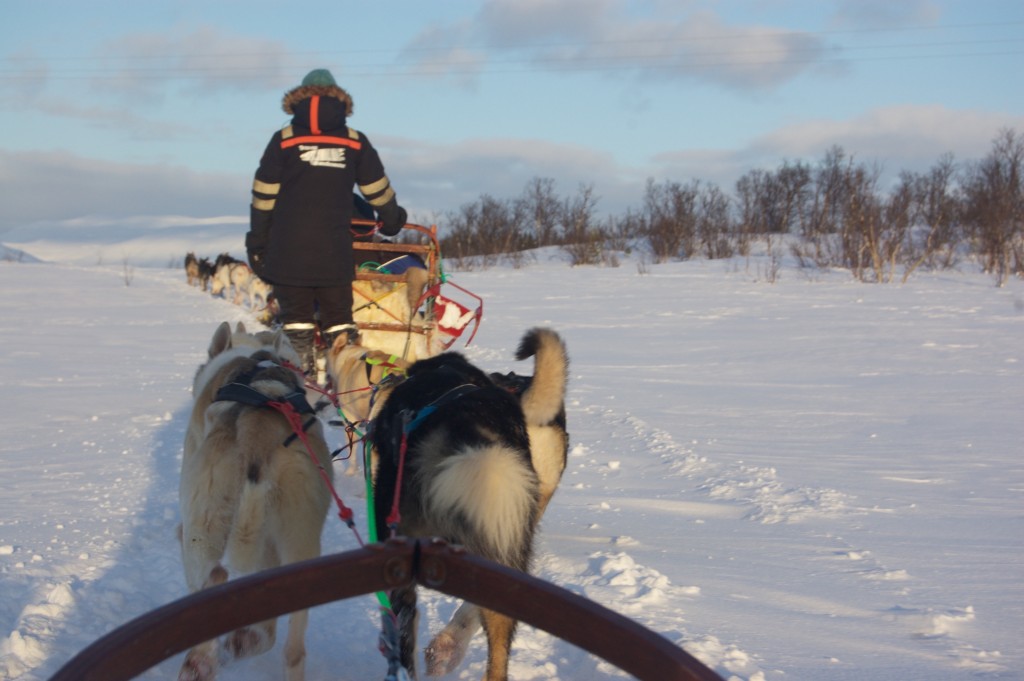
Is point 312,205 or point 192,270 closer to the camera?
point 312,205

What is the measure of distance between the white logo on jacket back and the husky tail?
222 centimetres

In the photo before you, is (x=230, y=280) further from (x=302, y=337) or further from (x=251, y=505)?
(x=251, y=505)

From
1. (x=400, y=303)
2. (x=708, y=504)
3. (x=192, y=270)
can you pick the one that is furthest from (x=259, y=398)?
(x=192, y=270)

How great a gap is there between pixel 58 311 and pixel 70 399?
8958 millimetres

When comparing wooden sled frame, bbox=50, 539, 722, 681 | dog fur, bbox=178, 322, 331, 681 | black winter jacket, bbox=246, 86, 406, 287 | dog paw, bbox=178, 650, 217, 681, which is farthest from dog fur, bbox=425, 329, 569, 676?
black winter jacket, bbox=246, 86, 406, 287

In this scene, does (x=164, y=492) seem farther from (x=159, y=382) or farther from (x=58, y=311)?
(x=58, y=311)

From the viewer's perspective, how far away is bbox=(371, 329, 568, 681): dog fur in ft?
6.97

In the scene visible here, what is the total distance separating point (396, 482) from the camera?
7.86 feet

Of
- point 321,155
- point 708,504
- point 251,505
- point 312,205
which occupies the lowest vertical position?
point 708,504

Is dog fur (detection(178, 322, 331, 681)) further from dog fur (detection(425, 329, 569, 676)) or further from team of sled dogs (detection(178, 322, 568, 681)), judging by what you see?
dog fur (detection(425, 329, 569, 676))

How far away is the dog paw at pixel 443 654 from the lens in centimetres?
273

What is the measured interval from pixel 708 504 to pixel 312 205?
2.67 meters

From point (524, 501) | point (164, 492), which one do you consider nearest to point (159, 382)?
point (164, 492)

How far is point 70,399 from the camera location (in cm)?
764
